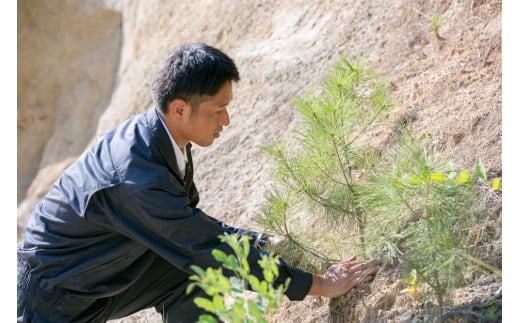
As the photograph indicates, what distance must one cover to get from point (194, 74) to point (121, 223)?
2.09ft

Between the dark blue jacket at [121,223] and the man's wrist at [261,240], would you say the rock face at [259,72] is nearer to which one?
the man's wrist at [261,240]

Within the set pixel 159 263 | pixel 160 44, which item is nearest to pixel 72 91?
pixel 160 44

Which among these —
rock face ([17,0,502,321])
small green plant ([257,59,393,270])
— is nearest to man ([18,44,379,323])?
small green plant ([257,59,393,270])

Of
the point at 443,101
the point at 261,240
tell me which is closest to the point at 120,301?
the point at 261,240

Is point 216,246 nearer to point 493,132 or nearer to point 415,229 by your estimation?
point 415,229

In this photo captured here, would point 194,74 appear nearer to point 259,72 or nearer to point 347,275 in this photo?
point 347,275

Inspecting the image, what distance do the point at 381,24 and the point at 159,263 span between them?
2105 millimetres

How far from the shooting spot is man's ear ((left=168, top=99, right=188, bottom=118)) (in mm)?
2993

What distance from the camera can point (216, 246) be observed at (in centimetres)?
281

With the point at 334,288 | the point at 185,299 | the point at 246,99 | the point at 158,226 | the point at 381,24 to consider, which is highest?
the point at 381,24

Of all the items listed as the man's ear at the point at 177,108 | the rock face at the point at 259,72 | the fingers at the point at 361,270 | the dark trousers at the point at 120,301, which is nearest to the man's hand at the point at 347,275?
the fingers at the point at 361,270

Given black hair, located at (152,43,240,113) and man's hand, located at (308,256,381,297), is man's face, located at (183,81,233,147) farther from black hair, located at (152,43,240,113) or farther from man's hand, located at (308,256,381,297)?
man's hand, located at (308,256,381,297)

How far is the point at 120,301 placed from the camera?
330cm

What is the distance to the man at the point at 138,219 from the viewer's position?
9.21 feet
